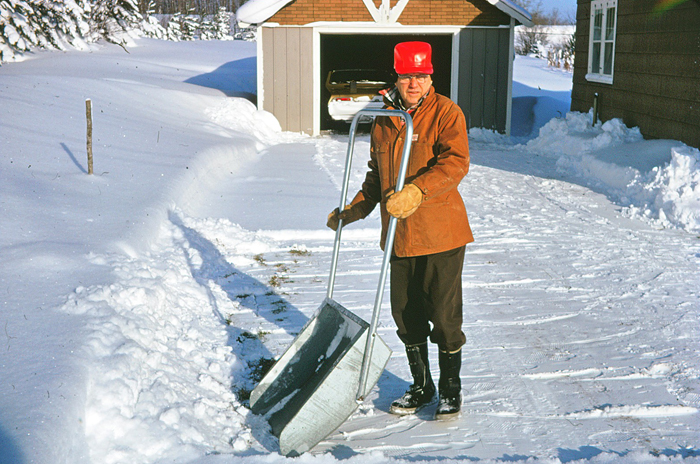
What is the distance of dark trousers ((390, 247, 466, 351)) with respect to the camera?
344 centimetres

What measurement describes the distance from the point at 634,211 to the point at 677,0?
12.7 ft

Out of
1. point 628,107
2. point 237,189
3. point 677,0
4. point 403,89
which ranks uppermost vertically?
point 677,0

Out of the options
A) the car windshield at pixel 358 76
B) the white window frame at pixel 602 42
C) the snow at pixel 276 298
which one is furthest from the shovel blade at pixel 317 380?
the car windshield at pixel 358 76

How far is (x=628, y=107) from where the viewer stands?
1161 cm

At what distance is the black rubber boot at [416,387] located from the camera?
367cm

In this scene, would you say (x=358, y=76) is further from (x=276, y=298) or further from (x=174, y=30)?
(x=174, y=30)

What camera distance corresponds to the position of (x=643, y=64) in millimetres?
10969

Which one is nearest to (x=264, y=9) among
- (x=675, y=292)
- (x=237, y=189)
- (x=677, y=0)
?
(x=237, y=189)

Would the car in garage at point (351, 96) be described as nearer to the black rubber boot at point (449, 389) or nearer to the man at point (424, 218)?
the man at point (424, 218)

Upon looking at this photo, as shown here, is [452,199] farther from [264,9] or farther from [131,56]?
[131,56]

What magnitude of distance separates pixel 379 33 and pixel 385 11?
1.98ft

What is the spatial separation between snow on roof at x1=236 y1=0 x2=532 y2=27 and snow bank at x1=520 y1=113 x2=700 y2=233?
2.96 metres

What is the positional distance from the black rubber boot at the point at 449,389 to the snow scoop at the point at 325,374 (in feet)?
1.29

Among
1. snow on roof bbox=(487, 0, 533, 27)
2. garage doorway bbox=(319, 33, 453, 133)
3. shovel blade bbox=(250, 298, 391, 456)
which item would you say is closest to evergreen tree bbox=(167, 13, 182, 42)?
garage doorway bbox=(319, 33, 453, 133)
